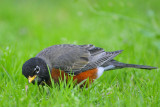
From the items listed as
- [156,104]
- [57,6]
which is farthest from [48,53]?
[57,6]

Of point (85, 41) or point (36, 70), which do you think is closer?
point (36, 70)

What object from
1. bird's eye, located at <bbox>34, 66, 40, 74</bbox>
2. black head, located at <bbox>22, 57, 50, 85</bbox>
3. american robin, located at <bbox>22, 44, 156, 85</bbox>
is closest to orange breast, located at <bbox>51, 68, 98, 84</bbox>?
american robin, located at <bbox>22, 44, 156, 85</bbox>

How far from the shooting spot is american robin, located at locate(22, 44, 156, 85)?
4.67m

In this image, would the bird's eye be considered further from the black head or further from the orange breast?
the orange breast

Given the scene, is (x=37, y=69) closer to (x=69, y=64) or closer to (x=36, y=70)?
(x=36, y=70)

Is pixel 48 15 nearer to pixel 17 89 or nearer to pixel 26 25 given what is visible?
pixel 26 25

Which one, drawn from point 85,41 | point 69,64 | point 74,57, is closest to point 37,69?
point 69,64

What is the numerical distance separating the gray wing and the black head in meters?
0.19

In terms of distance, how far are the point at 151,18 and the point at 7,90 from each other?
14.5 feet

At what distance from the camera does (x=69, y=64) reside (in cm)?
515

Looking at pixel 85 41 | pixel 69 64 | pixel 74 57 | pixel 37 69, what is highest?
pixel 85 41

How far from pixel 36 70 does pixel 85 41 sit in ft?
13.0

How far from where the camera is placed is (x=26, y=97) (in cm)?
405

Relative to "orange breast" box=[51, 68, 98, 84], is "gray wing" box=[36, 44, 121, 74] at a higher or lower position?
higher
